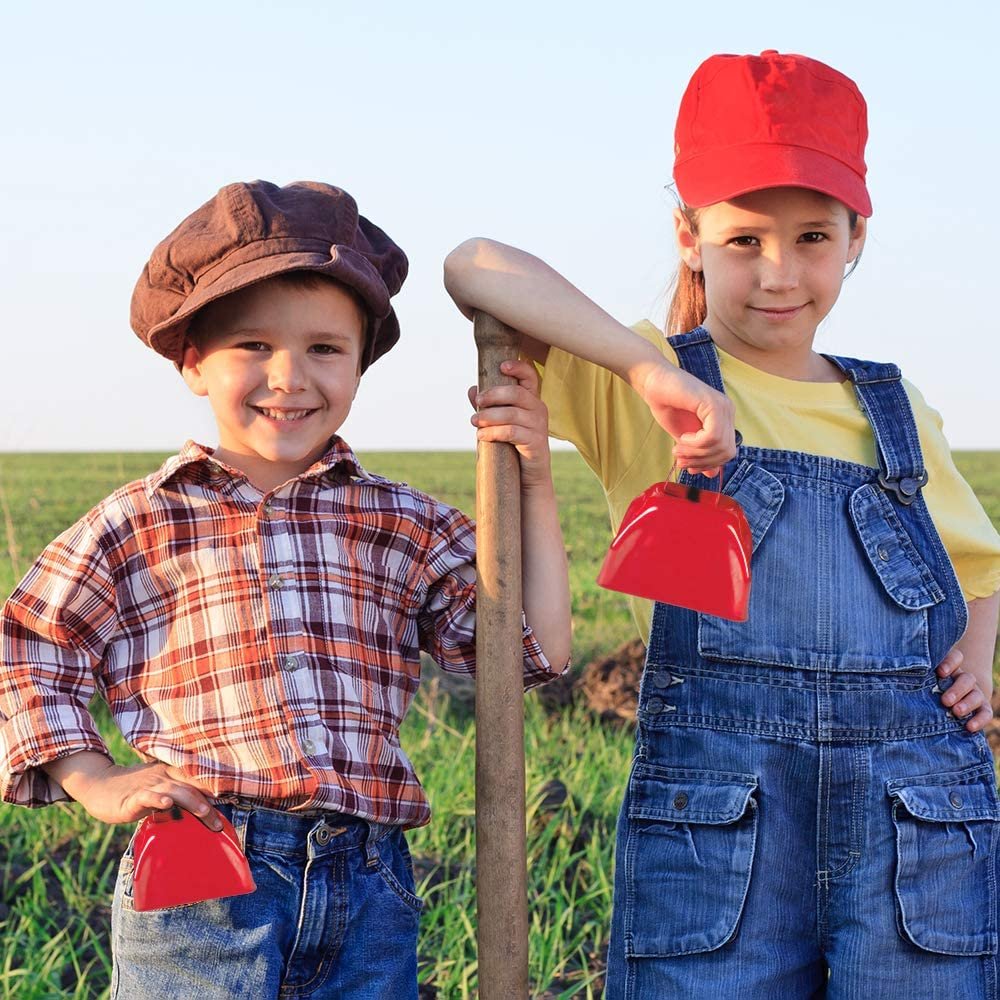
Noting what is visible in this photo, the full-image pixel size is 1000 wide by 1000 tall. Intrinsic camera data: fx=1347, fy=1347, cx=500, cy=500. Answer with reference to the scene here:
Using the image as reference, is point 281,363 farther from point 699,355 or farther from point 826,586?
point 826,586

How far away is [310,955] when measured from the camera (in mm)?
1809

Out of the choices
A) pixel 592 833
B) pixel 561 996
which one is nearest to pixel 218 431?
pixel 561 996

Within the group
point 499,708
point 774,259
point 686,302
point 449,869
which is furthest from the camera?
point 449,869

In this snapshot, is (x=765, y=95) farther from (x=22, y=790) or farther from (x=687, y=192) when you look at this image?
(x=22, y=790)

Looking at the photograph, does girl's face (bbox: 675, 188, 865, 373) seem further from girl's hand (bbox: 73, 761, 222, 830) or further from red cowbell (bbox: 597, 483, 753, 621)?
girl's hand (bbox: 73, 761, 222, 830)

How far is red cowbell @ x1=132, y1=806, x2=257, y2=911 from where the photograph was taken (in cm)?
170

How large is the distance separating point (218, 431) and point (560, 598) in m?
0.55

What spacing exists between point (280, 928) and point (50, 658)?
0.49 meters

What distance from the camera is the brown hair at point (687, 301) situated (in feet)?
7.38

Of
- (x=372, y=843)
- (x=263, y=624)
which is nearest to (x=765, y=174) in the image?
(x=263, y=624)

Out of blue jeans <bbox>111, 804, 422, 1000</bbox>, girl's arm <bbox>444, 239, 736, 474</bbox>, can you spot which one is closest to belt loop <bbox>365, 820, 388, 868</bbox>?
blue jeans <bbox>111, 804, 422, 1000</bbox>

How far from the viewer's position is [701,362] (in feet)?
6.83

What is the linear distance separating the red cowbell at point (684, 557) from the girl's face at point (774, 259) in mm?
419

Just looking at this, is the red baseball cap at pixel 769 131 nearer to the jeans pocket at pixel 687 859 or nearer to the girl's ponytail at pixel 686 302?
the girl's ponytail at pixel 686 302
